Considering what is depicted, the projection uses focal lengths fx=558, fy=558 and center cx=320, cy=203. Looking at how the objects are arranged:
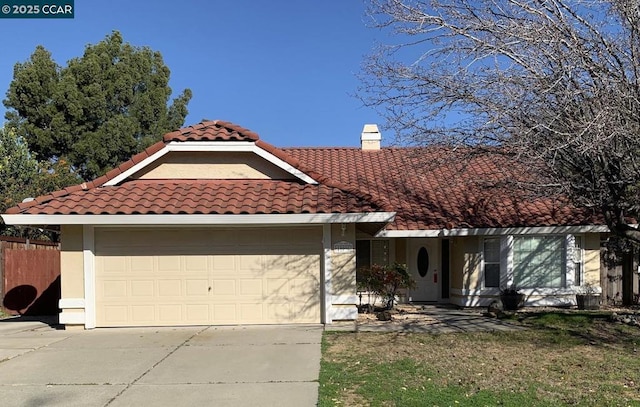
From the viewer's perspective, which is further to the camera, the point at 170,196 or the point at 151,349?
the point at 170,196

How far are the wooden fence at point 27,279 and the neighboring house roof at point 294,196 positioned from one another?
563cm

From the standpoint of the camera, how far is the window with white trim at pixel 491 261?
587 inches

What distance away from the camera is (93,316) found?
11570 millimetres

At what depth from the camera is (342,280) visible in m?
11.7

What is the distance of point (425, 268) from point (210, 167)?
7.09 metres

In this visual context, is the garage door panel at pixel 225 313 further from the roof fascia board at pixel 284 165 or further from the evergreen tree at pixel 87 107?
the evergreen tree at pixel 87 107

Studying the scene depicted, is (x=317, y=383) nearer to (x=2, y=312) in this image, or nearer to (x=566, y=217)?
(x=566, y=217)

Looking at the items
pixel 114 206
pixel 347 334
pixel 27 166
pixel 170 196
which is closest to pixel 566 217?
pixel 347 334

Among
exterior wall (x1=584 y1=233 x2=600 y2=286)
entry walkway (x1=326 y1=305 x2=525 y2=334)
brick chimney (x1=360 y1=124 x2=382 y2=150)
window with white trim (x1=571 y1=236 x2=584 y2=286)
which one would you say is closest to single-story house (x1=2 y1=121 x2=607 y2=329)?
entry walkway (x1=326 y1=305 x2=525 y2=334)

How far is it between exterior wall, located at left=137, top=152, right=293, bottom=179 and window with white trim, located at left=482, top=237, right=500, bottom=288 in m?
5.89

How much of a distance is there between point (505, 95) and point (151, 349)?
755 cm

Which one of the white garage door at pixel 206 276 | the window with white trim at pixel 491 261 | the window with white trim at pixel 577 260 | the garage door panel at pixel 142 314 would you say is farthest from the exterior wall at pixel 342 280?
the window with white trim at pixel 577 260

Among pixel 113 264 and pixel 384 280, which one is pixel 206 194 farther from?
pixel 384 280

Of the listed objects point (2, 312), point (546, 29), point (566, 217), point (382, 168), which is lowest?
point (2, 312)
